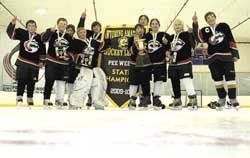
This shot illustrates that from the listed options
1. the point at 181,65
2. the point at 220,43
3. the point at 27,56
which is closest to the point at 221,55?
the point at 220,43

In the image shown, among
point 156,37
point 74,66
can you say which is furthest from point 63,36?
point 156,37

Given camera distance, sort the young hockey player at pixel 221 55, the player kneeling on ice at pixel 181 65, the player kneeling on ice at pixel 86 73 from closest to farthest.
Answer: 1. the young hockey player at pixel 221 55
2. the player kneeling on ice at pixel 181 65
3. the player kneeling on ice at pixel 86 73

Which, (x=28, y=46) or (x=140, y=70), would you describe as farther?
(x=28, y=46)

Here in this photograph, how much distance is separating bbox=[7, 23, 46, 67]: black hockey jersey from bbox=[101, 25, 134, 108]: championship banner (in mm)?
941

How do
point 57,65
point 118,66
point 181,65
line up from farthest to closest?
point 118,66
point 57,65
point 181,65

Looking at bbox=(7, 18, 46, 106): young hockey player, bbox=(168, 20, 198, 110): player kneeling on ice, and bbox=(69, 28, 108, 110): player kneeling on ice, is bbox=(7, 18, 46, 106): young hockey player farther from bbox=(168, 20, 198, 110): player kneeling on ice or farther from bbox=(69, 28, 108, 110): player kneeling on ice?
bbox=(168, 20, 198, 110): player kneeling on ice

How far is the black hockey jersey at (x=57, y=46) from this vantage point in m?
3.66

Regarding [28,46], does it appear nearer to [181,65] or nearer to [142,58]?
[142,58]

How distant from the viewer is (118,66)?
4.40 meters

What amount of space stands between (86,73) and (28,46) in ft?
2.41

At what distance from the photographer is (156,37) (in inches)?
142

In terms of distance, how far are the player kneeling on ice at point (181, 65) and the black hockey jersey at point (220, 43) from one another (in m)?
0.21

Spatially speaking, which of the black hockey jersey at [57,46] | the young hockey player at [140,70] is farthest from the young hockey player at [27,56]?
the young hockey player at [140,70]

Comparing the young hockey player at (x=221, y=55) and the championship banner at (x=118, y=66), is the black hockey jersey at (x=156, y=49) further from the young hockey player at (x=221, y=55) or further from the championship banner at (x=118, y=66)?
the championship banner at (x=118, y=66)
